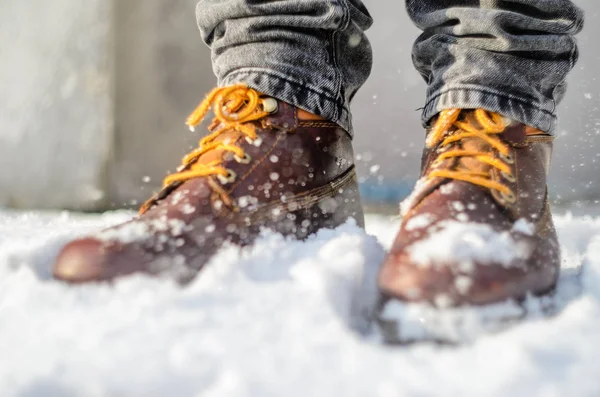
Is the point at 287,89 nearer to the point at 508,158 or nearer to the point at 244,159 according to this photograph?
the point at 244,159

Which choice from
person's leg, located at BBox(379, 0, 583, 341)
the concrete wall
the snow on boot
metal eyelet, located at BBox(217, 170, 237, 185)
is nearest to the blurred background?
the concrete wall

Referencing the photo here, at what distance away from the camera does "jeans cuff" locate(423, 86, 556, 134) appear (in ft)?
1.97

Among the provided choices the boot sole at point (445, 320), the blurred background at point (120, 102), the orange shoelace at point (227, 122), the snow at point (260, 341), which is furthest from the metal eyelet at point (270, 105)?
the blurred background at point (120, 102)

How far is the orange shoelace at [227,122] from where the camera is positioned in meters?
0.58

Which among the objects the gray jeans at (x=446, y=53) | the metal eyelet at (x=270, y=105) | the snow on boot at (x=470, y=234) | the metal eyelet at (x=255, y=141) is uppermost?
the gray jeans at (x=446, y=53)

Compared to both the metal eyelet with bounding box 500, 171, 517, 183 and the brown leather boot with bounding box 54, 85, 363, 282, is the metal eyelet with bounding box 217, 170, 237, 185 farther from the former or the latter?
the metal eyelet with bounding box 500, 171, 517, 183

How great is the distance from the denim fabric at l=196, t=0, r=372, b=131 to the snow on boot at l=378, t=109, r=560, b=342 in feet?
0.52

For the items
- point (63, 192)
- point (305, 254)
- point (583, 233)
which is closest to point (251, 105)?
point (305, 254)

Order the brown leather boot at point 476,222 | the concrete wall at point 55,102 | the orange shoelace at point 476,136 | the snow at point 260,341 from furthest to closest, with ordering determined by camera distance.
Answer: the concrete wall at point 55,102 → the orange shoelace at point 476,136 → the brown leather boot at point 476,222 → the snow at point 260,341

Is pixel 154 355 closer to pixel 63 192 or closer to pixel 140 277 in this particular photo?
pixel 140 277

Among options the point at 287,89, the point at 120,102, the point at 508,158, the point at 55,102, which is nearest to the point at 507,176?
the point at 508,158

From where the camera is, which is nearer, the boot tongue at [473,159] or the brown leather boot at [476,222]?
the brown leather boot at [476,222]

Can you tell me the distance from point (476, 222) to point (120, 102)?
1.19 meters

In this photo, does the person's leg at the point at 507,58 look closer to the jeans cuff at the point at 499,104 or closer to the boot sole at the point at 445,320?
the jeans cuff at the point at 499,104
